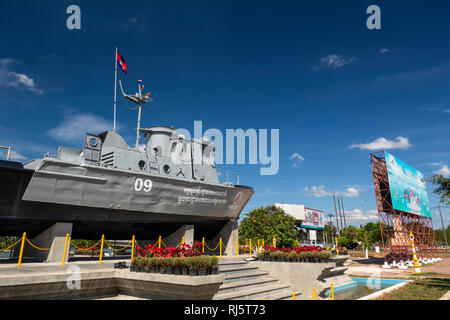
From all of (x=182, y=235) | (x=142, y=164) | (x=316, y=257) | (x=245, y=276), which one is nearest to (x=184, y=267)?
(x=245, y=276)

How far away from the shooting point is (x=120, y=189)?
1376 cm

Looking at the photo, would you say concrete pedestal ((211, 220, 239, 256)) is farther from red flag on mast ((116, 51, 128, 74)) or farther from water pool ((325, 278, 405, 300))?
red flag on mast ((116, 51, 128, 74))

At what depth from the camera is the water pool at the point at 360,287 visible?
47.4 feet

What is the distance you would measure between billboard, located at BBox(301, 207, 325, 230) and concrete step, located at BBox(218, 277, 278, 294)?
180 feet

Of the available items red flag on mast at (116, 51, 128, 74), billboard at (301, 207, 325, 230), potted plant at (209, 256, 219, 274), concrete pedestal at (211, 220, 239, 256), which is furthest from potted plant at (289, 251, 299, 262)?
billboard at (301, 207, 325, 230)

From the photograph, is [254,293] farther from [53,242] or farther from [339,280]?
[339,280]

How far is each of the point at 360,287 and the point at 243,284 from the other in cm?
959

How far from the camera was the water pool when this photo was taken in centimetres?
1446
